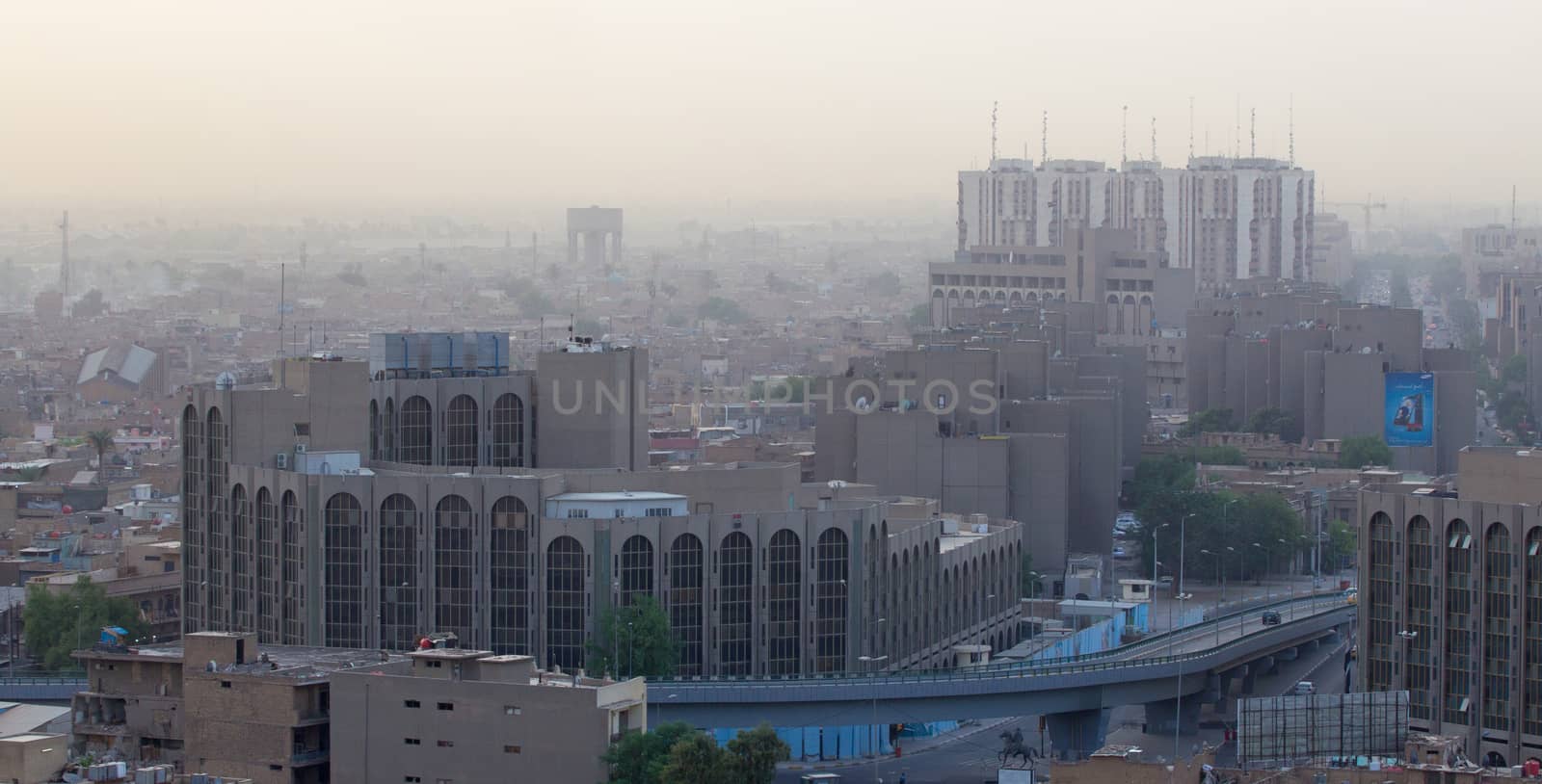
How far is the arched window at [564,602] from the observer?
52.5 meters

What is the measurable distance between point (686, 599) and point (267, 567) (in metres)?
8.08

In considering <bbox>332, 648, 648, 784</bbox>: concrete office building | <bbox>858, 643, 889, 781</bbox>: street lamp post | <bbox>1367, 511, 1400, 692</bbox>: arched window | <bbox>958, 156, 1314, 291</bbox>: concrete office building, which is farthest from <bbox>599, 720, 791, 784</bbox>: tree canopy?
<bbox>958, 156, 1314, 291</bbox>: concrete office building

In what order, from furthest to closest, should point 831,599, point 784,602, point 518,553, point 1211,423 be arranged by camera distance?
point 1211,423, point 831,599, point 784,602, point 518,553

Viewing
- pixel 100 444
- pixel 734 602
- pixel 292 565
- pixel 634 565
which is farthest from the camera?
pixel 100 444

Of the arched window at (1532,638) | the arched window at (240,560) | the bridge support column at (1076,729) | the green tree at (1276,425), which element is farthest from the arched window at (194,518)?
the green tree at (1276,425)

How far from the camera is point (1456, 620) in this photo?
46.8m

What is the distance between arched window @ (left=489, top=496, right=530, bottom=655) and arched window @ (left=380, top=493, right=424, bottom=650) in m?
1.47

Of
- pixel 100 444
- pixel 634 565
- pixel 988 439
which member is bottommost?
pixel 634 565

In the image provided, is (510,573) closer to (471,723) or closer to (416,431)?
(416,431)

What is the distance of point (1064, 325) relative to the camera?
11425 centimetres

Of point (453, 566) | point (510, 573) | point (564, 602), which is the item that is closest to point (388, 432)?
point (453, 566)

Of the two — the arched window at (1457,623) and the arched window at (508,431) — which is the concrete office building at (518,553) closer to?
the arched window at (508,431)

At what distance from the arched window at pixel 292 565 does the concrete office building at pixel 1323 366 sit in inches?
1973

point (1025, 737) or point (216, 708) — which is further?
point (1025, 737)
